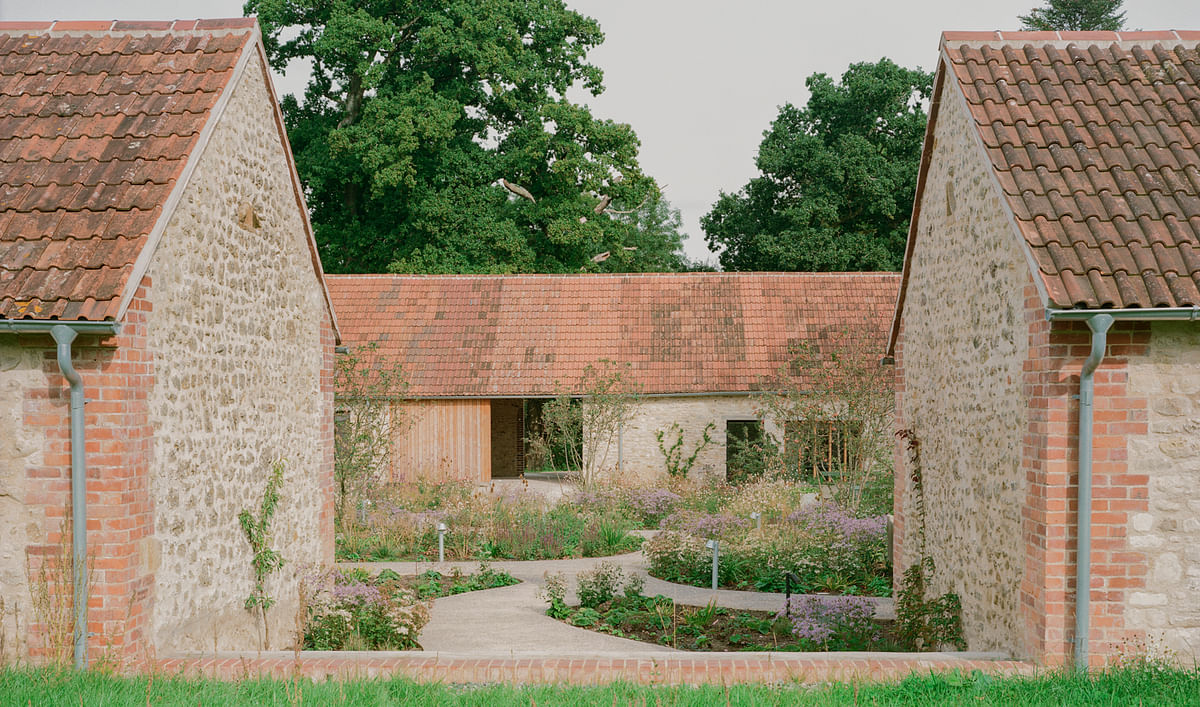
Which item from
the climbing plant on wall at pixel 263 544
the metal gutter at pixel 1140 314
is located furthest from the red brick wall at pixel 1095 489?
the climbing plant on wall at pixel 263 544

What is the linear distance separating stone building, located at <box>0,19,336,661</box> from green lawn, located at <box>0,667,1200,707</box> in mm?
797

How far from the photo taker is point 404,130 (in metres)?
26.3

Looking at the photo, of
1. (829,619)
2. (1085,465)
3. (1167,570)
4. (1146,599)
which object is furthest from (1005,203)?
(829,619)

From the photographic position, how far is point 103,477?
253 inches

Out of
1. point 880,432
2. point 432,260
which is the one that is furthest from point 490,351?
point 880,432

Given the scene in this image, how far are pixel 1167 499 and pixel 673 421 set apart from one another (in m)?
15.4

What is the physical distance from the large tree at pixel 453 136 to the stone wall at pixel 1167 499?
22360mm

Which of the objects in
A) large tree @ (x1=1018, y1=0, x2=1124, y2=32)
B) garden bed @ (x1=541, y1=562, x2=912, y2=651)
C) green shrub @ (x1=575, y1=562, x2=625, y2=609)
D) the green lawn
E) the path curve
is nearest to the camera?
the green lawn

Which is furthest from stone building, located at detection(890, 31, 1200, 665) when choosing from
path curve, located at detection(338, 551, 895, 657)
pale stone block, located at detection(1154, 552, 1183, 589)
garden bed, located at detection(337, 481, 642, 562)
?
garden bed, located at detection(337, 481, 642, 562)

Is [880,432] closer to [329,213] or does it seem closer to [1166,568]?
[1166,568]

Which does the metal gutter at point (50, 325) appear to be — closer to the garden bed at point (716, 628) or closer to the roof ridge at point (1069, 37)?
the garden bed at point (716, 628)

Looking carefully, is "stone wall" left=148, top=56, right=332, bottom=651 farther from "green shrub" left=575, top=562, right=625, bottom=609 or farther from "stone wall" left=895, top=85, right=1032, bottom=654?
"stone wall" left=895, top=85, right=1032, bottom=654

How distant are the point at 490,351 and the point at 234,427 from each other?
46.7 feet

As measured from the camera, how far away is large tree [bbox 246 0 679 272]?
2711cm
